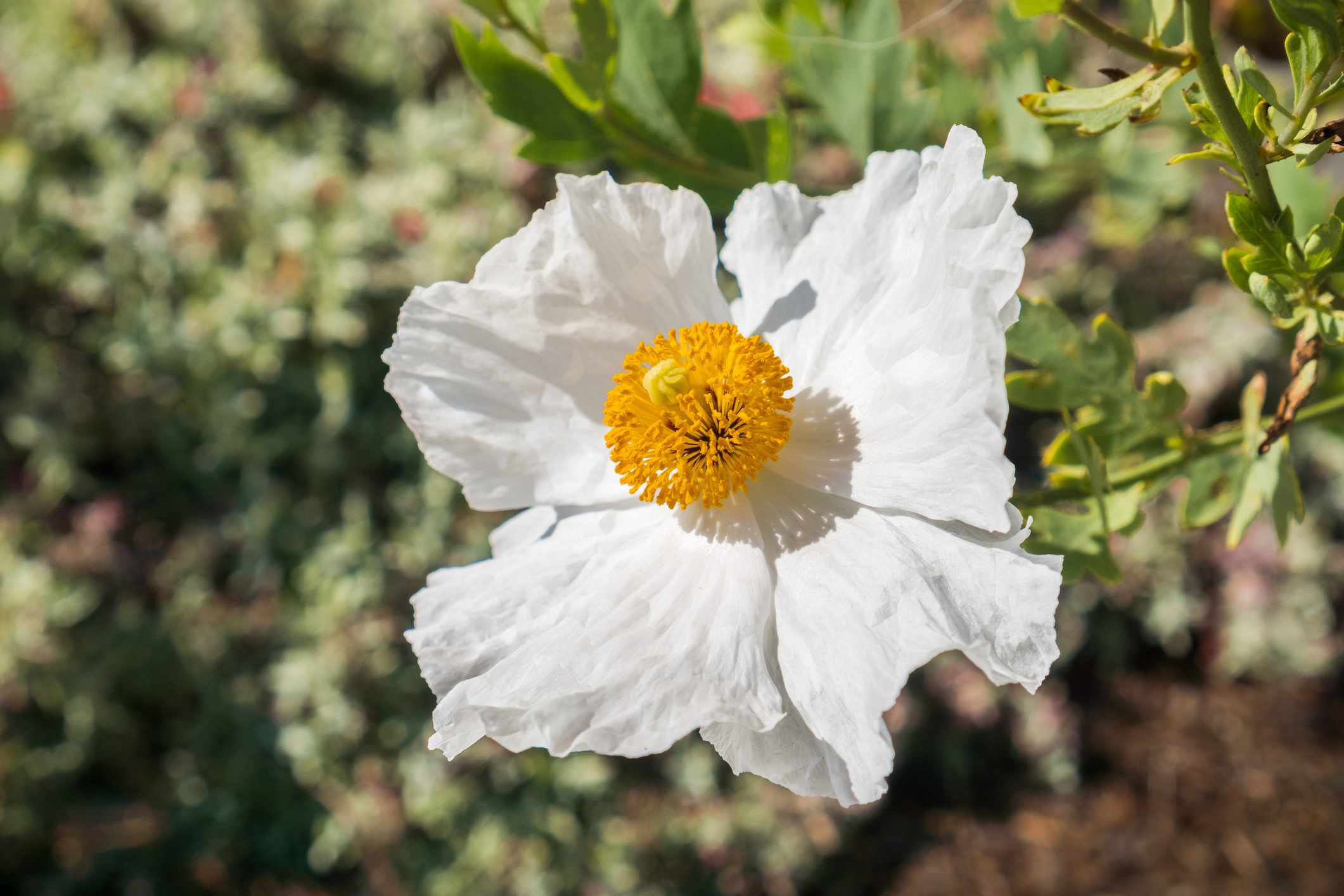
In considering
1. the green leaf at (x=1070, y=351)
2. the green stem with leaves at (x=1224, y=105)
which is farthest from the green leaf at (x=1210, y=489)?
the green stem with leaves at (x=1224, y=105)

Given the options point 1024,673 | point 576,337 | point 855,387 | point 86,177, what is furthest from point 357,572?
point 1024,673

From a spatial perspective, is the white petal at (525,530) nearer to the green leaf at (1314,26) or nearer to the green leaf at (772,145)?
the green leaf at (772,145)

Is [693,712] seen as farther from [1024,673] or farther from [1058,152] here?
[1058,152]

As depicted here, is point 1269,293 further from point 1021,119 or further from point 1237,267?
point 1021,119

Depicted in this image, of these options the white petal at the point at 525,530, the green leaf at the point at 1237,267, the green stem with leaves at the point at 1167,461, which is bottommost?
the white petal at the point at 525,530

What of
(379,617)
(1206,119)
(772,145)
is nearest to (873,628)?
(1206,119)

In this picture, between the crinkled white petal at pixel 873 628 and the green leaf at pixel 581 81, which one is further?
the green leaf at pixel 581 81

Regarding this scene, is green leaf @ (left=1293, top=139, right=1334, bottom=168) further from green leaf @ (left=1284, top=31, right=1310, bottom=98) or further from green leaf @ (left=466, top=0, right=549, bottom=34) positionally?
Answer: green leaf @ (left=466, top=0, right=549, bottom=34)
